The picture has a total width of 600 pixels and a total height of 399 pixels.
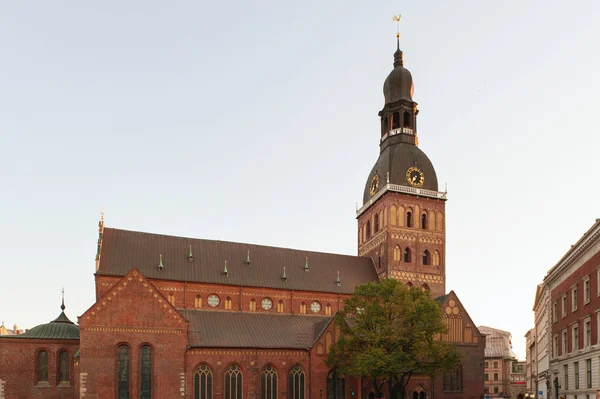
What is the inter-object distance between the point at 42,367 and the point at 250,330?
1953 cm

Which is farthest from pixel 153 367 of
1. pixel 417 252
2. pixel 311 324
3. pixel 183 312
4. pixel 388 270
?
pixel 417 252

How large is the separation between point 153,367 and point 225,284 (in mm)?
12130

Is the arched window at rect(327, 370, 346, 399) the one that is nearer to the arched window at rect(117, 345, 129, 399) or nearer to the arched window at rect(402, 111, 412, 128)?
the arched window at rect(117, 345, 129, 399)

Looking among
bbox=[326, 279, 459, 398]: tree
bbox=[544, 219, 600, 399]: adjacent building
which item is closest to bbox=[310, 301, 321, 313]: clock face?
bbox=[326, 279, 459, 398]: tree

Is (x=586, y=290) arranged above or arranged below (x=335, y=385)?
above

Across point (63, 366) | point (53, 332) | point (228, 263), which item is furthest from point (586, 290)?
point (53, 332)

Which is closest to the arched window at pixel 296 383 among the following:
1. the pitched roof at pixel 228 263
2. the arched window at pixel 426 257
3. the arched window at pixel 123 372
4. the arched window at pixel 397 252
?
the pitched roof at pixel 228 263

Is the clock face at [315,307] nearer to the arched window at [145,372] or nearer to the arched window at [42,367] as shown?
the arched window at [145,372]

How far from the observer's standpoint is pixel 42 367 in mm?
55594

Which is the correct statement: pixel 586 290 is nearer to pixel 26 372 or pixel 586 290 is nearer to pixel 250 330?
pixel 250 330

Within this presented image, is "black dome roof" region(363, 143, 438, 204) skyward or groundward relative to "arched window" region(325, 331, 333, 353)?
skyward

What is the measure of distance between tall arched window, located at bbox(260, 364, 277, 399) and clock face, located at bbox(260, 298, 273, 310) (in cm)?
779

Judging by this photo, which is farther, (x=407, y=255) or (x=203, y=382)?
(x=407, y=255)

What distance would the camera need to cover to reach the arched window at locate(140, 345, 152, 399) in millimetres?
51469
